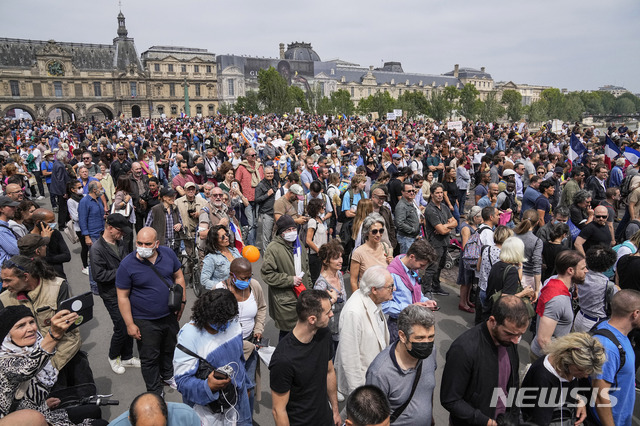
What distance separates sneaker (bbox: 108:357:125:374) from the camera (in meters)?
4.72

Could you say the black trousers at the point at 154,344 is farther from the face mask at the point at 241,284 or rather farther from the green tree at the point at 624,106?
the green tree at the point at 624,106

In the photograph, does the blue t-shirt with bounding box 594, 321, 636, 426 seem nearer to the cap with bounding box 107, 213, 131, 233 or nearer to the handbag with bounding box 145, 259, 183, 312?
the handbag with bounding box 145, 259, 183, 312

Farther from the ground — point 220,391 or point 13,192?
point 13,192

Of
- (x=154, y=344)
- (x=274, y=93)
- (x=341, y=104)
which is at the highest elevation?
(x=274, y=93)

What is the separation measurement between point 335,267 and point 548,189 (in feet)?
16.8

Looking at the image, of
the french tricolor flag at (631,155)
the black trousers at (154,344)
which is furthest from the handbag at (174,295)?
the french tricolor flag at (631,155)

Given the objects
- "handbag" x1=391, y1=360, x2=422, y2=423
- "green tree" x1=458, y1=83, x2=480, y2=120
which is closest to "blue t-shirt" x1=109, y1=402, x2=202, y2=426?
"handbag" x1=391, y1=360, x2=422, y2=423

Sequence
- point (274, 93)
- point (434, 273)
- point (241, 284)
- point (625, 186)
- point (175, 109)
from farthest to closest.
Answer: point (175, 109), point (274, 93), point (625, 186), point (434, 273), point (241, 284)

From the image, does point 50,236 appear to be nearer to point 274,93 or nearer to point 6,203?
point 6,203

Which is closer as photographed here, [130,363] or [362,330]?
[362,330]

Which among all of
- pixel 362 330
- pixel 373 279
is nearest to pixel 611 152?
pixel 373 279

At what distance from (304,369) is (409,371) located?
0.72 metres

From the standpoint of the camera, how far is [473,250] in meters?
5.69

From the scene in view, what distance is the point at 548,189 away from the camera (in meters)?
7.18
